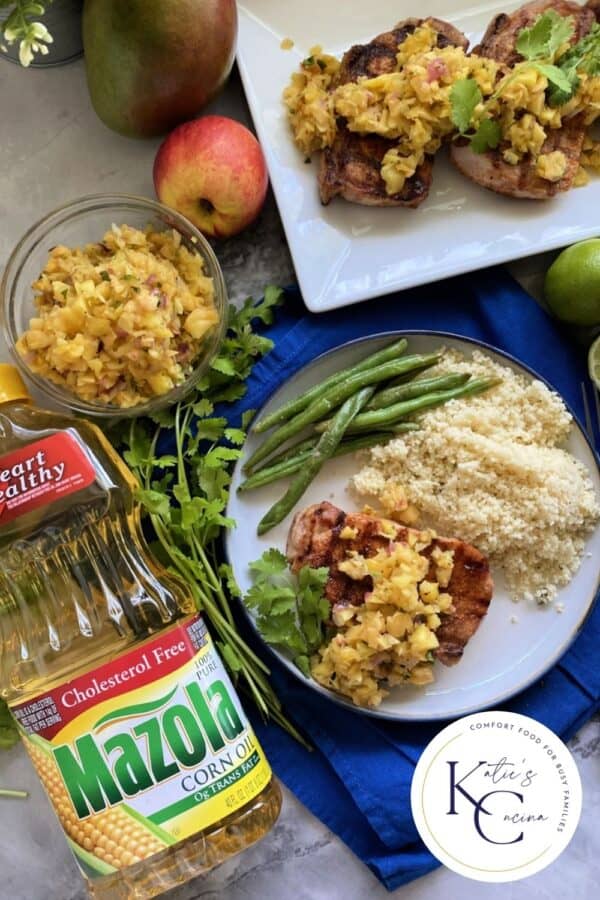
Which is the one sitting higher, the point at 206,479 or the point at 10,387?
the point at 10,387

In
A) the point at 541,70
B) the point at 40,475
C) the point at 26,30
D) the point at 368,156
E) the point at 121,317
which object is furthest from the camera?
the point at 368,156

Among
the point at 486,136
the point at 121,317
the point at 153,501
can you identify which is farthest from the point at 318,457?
the point at 486,136

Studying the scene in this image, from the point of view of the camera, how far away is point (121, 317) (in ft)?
5.62

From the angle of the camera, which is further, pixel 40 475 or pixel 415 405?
pixel 415 405

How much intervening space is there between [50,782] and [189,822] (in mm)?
274

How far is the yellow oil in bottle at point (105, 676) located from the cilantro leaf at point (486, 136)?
1015 millimetres

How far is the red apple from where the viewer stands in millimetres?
1827

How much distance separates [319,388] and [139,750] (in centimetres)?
84

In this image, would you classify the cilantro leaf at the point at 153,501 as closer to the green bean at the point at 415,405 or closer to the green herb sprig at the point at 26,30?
the green bean at the point at 415,405

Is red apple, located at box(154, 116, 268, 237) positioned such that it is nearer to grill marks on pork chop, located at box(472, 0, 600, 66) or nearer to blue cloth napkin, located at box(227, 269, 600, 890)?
blue cloth napkin, located at box(227, 269, 600, 890)

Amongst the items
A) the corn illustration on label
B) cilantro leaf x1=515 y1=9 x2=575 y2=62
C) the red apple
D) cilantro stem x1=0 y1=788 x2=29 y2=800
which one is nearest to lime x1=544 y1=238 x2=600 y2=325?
cilantro leaf x1=515 y1=9 x2=575 y2=62

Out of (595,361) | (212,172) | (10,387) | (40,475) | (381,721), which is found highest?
(212,172)

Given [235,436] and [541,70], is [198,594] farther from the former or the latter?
[541,70]

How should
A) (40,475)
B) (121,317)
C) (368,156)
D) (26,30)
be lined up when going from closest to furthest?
(26,30) → (40,475) → (121,317) → (368,156)
